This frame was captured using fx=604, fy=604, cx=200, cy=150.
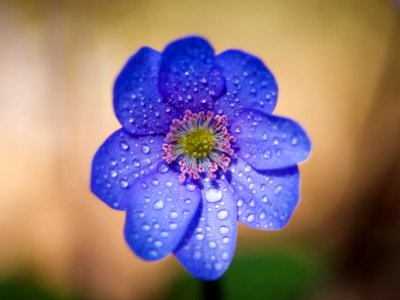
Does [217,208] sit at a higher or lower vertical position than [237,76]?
lower

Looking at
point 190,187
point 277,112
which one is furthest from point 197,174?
point 277,112

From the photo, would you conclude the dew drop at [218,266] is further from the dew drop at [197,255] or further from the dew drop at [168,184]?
the dew drop at [168,184]

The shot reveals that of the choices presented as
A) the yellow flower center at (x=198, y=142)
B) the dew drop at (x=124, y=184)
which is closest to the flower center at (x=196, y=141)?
the yellow flower center at (x=198, y=142)

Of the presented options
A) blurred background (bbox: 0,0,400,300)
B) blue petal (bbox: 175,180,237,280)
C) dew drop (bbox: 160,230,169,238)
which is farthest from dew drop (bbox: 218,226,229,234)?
blurred background (bbox: 0,0,400,300)

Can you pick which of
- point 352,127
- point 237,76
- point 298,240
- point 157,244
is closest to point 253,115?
point 237,76

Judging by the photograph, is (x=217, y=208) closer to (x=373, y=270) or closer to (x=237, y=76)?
(x=237, y=76)

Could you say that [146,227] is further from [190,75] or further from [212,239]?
[190,75]
